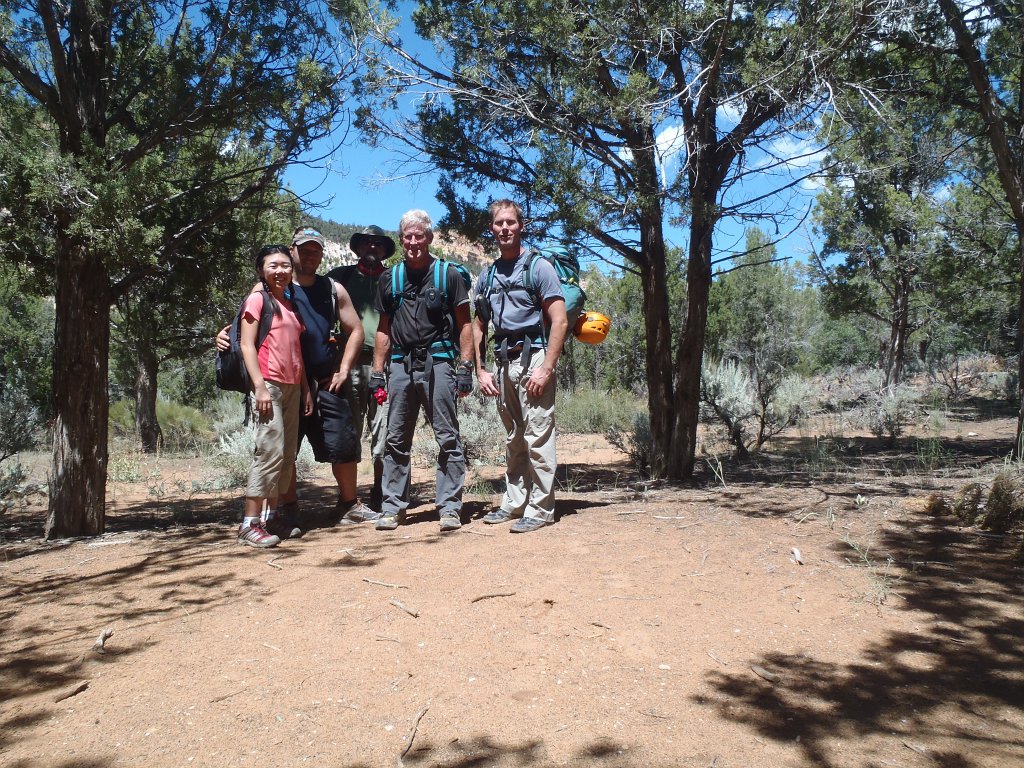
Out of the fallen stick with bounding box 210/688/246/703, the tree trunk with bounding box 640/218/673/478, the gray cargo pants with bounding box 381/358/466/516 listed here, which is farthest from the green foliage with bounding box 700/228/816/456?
the fallen stick with bounding box 210/688/246/703

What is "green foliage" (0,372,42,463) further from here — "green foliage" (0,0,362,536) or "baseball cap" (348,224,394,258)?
"baseball cap" (348,224,394,258)

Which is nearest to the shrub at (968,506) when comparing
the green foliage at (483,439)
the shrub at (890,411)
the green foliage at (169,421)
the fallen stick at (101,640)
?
the fallen stick at (101,640)

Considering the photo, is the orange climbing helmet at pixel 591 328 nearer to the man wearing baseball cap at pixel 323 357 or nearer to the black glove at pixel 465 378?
the black glove at pixel 465 378

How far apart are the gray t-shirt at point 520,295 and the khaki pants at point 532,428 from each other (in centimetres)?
21

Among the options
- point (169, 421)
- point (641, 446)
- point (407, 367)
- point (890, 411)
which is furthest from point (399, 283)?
point (169, 421)

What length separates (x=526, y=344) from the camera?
4.64 metres

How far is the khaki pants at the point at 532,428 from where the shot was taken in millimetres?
4656

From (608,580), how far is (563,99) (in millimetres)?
4051

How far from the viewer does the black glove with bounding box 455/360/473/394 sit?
4773mm

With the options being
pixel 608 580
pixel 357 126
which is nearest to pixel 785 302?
pixel 357 126

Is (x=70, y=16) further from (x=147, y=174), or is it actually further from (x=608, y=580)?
(x=608, y=580)

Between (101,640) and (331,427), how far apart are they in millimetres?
2085

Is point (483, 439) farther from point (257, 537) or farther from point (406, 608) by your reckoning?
point (406, 608)

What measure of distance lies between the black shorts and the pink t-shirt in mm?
356
